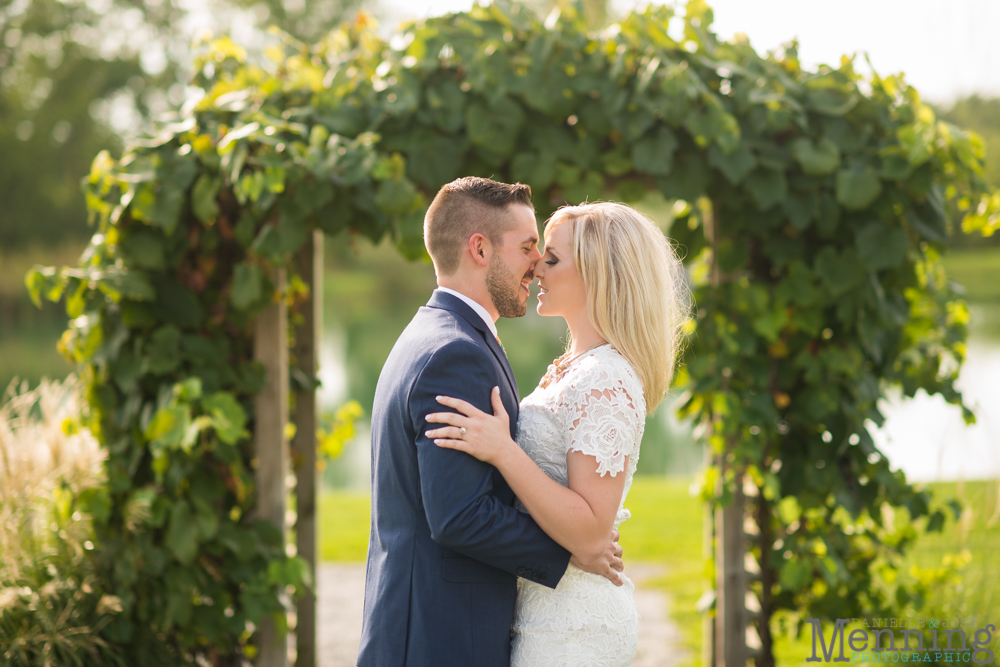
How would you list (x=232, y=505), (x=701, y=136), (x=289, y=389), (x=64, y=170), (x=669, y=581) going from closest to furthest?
(x=701, y=136), (x=232, y=505), (x=289, y=389), (x=669, y=581), (x=64, y=170)

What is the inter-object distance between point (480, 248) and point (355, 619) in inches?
152

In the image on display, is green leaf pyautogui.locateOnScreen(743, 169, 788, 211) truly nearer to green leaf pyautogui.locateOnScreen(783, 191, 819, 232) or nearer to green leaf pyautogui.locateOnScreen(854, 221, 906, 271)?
green leaf pyautogui.locateOnScreen(783, 191, 819, 232)

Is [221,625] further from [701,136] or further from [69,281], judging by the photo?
[701,136]

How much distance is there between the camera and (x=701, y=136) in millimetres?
2822

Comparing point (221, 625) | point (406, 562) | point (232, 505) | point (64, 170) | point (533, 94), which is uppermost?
point (64, 170)

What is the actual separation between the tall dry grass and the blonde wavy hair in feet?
7.56

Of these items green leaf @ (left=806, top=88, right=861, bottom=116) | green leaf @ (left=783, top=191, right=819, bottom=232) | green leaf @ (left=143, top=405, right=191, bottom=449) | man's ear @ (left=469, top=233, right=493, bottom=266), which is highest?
green leaf @ (left=806, top=88, right=861, bottom=116)

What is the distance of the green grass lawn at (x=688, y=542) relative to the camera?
145 inches

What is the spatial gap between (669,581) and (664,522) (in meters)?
1.78

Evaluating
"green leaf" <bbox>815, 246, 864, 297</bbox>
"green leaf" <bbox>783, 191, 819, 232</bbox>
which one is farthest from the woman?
"green leaf" <bbox>815, 246, 864, 297</bbox>

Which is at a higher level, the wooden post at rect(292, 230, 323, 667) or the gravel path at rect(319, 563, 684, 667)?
the wooden post at rect(292, 230, 323, 667)

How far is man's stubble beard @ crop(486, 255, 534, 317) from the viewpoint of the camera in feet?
→ 6.13

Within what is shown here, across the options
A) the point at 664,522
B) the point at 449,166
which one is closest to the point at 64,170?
the point at 664,522
